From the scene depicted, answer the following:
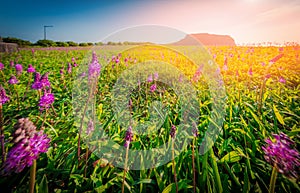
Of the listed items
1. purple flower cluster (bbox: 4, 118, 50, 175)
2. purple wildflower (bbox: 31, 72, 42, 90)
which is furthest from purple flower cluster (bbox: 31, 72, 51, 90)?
purple flower cluster (bbox: 4, 118, 50, 175)

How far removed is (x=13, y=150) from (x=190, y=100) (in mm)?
2705

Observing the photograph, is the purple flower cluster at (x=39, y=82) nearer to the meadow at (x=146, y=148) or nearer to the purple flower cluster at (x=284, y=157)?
the meadow at (x=146, y=148)

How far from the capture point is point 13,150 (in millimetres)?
839

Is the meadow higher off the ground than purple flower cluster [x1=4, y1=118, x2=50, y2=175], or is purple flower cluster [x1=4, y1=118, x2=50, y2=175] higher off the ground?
purple flower cluster [x1=4, y1=118, x2=50, y2=175]

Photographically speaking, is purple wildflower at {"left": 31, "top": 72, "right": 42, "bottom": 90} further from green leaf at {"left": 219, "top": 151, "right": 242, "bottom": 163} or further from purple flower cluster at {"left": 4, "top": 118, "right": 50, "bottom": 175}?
green leaf at {"left": 219, "top": 151, "right": 242, "bottom": 163}

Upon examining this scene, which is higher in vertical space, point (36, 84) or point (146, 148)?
point (36, 84)

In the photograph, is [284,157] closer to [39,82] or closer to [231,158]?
[231,158]

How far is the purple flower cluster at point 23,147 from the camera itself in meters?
0.82

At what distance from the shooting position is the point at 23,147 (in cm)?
85

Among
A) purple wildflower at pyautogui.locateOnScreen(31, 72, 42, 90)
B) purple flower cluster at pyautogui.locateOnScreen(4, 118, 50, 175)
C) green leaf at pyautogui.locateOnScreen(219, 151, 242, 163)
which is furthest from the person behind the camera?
purple wildflower at pyautogui.locateOnScreen(31, 72, 42, 90)

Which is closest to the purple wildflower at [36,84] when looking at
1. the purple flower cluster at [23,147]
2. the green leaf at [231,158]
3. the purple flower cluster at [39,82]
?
the purple flower cluster at [39,82]

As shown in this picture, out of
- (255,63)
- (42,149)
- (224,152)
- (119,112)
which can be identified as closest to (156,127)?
(119,112)

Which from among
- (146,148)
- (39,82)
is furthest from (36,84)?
(146,148)

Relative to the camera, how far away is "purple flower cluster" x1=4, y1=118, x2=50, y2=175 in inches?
32.5
